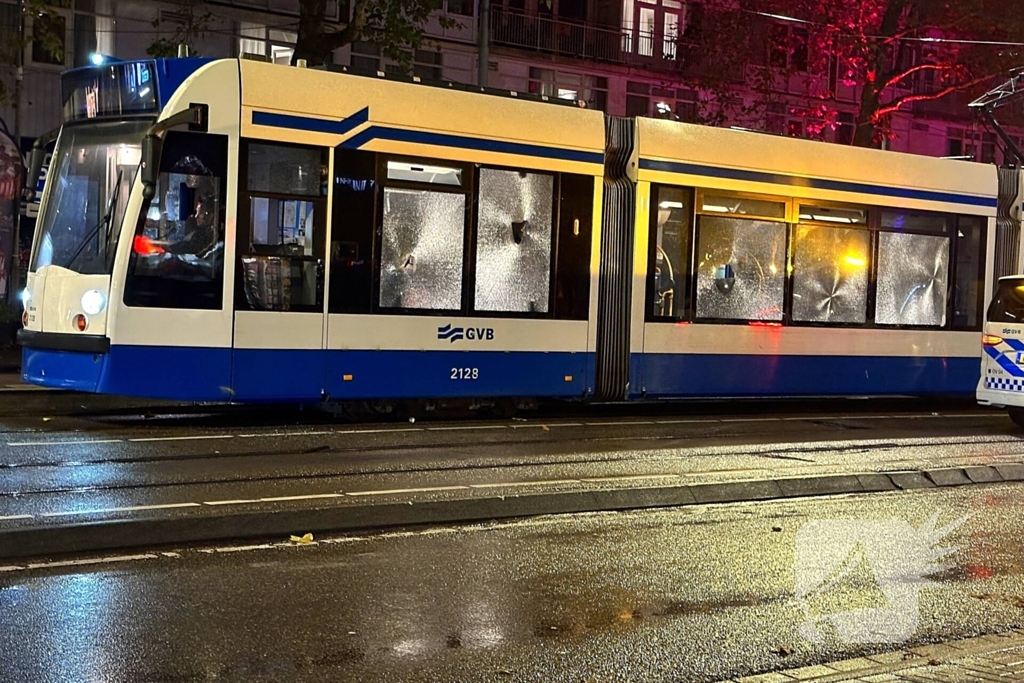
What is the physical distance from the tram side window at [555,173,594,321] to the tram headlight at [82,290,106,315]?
5.18 meters

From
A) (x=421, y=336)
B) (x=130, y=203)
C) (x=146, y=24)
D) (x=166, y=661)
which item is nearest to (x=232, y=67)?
(x=130, y=203)

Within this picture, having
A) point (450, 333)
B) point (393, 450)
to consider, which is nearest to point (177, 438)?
point (393, 450)

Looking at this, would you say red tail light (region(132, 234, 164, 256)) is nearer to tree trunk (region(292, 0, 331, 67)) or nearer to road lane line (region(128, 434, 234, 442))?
road lane line (region(128, 434, 234, 442))

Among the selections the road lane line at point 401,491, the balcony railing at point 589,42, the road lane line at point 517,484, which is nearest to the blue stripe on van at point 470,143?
the road lane line at point 517,484

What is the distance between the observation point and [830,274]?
17344 millimetres

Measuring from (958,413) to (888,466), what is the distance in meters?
7.56

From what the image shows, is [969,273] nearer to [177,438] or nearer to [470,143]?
[470,143]

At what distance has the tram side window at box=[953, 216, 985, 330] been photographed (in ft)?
61.2

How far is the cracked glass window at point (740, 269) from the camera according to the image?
53.3 feet

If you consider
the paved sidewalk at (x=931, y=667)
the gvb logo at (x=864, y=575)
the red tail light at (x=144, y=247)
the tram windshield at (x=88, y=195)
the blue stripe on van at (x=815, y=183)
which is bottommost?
the gvb logo at (x=864, y=575)

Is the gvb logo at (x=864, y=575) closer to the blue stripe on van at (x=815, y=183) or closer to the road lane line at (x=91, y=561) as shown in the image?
the road lane line at (x=91, y=561)

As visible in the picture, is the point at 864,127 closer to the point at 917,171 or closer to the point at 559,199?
the point at 917,171

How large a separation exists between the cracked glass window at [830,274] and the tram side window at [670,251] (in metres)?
1.86

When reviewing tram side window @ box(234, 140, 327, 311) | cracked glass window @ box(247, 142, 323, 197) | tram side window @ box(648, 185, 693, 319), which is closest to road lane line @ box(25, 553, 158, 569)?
tram side window @ box(234, 140, 327, 311)
